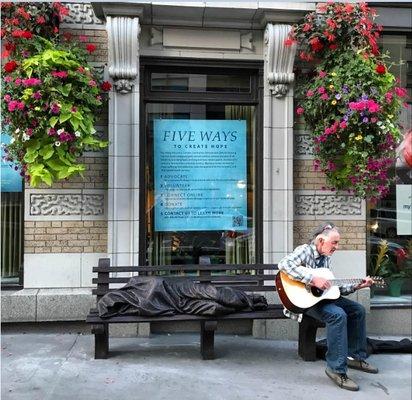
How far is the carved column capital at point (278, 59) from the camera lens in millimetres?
6188

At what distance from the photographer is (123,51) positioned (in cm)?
605

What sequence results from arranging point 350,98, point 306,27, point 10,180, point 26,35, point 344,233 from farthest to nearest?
point 344,233
point 10,180
point 306,27
point 350,98
point 26,35

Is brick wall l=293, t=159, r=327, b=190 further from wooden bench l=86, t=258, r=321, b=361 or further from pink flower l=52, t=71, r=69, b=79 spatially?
pink flower l=52, t=71, r=69, b=79

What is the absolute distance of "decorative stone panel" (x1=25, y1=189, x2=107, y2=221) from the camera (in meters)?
6.21

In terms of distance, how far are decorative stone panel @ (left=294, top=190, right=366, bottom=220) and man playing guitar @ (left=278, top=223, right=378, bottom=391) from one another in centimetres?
147

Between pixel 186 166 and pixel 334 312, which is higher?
pixel 186 166

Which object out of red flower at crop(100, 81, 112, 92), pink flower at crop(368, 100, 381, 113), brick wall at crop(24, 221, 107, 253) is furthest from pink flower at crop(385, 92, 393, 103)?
brick wall at crop(24, 221, 107, 253)

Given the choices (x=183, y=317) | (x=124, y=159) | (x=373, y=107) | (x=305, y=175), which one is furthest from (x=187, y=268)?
(x=373, y=107)

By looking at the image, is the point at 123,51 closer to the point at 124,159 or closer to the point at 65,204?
the point at 124,159

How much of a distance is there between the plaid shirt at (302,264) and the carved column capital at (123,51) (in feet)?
8.85

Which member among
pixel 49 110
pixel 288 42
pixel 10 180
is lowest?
pixel 10 180

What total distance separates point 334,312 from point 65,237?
313 centimetres

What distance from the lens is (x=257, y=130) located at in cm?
661

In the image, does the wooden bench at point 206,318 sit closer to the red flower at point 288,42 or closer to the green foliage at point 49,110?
the green foliage at point 49,110
